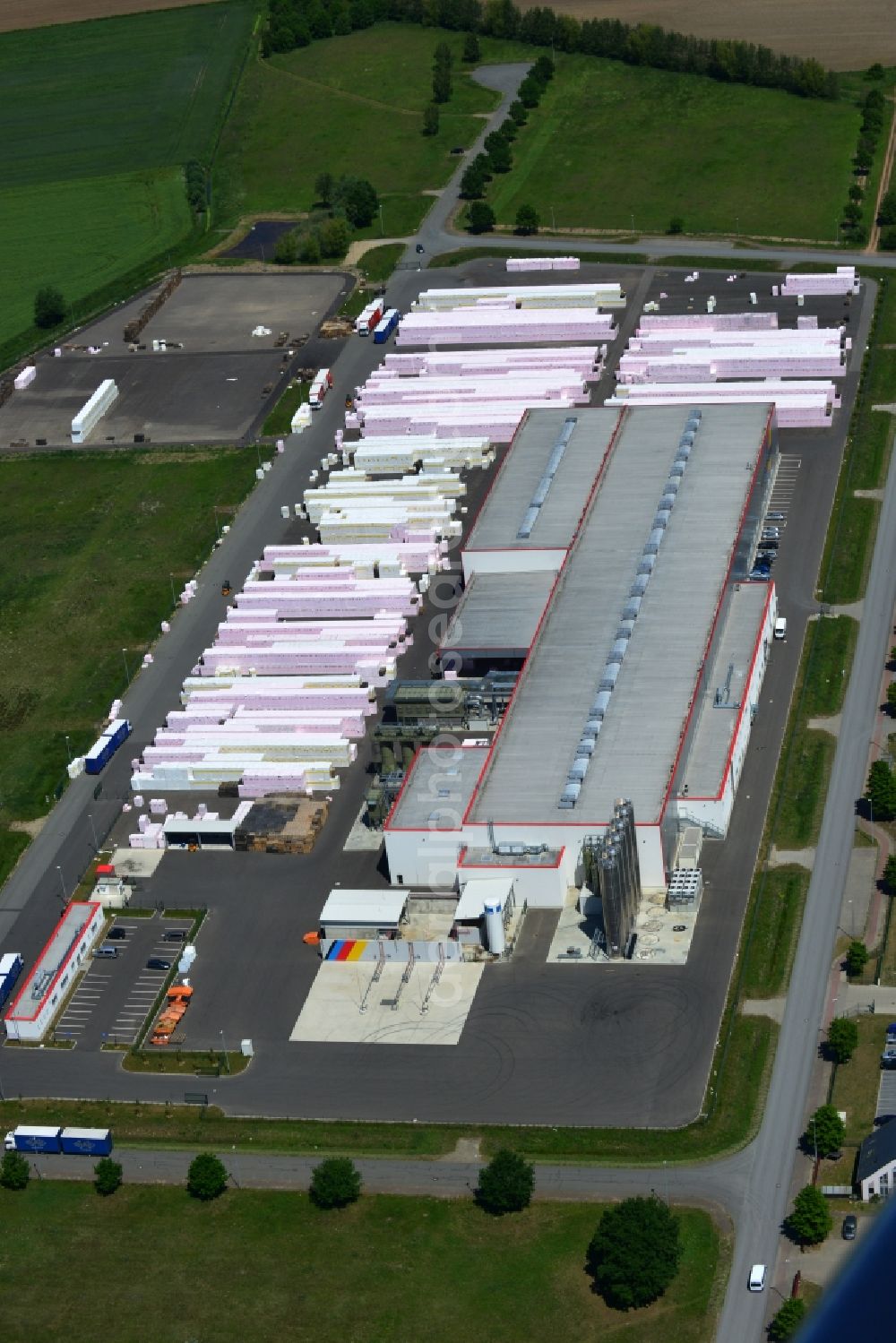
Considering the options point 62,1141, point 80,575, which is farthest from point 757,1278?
point 80,575

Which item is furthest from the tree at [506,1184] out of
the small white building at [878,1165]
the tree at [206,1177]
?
the small white building at [878,1165]

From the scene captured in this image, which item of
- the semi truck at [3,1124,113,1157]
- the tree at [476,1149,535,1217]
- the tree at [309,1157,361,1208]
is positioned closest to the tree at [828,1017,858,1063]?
the tree at [476,1149,535,1217]

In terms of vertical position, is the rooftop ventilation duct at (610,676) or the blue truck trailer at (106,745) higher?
the rooftop ventilation duct at (610,676)

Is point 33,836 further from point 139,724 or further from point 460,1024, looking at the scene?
point 460,1024

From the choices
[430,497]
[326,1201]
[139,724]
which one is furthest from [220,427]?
[326,1201]

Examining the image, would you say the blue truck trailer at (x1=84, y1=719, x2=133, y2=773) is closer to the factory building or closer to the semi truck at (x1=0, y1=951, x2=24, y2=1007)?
the semi truck at (x1=0, y1=951, x2=24, y2=1007)

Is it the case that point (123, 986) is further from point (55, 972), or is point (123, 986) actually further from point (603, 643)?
point (603, 643)

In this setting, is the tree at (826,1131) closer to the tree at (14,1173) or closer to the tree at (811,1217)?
the tree at (811,1217)
